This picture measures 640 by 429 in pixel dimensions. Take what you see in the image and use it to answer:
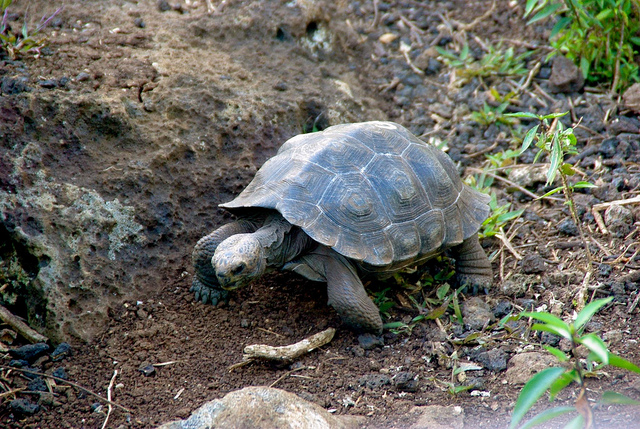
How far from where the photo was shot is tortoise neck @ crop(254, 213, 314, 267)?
3.83 meters

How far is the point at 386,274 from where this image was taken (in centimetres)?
411

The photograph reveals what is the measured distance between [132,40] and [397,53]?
315 cm

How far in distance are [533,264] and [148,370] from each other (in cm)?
287

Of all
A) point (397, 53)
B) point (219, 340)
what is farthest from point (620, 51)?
point (219, 340)

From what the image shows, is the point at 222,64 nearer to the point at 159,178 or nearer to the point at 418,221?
the point at 159,178

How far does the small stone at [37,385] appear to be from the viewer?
332 centimetres

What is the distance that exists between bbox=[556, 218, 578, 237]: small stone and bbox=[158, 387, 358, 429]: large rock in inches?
105

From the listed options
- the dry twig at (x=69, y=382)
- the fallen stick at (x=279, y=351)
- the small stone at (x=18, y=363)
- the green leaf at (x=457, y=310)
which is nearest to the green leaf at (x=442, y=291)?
the green leaf at (x=457, y=310)

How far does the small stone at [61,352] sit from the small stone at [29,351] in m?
0.06

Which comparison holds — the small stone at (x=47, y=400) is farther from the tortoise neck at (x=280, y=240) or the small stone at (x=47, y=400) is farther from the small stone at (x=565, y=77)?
the small stone at (x=565, y=77)

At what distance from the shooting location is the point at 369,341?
12.5 feet

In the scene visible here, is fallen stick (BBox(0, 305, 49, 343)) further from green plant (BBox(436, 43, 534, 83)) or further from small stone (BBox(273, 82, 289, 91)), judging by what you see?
green plant (BBox(436, 43, 534, 83))

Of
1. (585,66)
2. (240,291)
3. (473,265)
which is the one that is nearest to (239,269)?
(240,291)

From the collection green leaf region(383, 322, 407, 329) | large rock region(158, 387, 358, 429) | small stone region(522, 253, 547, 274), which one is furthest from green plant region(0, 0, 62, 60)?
small stone region(522, 253, 547, 274)
